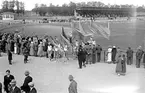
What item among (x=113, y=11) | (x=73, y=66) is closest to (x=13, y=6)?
(x=113, y=11)

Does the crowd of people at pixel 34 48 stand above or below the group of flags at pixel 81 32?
below

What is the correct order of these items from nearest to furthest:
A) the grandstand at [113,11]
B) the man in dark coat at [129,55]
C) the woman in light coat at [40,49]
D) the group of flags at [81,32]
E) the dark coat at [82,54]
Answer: the dark coat at [82,54] → the man in dark coat at [129,55] → the woman in light coat at [40,49] → the group of flags at [81,32] → the grandstand at [113,11]

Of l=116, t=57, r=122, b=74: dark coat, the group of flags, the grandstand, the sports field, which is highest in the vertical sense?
the grandstand

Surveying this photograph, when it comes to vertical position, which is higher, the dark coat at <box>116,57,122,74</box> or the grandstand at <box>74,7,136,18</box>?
the grandstand at <box>74,7,136,18</box>

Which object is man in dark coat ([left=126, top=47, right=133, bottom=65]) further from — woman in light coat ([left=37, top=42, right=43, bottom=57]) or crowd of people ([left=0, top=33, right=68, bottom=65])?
woman in light coat ([left=37, top=42, right=43, bottom=57])

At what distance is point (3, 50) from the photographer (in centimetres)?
2019

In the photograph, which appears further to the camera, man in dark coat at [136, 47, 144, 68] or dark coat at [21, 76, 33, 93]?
man in dark coat at [136, 47, 144, 68]

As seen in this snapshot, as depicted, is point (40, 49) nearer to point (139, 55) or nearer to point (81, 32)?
point (81, 32)

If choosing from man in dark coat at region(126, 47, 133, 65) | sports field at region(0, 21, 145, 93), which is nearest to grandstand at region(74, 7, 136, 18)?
man in dark coat at region(126, 47, 133, 65)

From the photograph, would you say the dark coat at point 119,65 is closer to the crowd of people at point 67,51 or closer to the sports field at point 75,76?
the sports field at point 75,76

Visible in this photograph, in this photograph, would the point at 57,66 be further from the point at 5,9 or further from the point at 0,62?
the point at 5,9

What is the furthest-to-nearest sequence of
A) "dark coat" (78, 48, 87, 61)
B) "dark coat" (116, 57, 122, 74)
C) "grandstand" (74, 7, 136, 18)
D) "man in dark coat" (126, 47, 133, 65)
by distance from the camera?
"grandstand" (74, 7, 136, 18), "man in dark coat" (126, 47, 133, 65), "dark coat" (78, 48, 87, 61), "dark coat" (116, 57, 122, 74)

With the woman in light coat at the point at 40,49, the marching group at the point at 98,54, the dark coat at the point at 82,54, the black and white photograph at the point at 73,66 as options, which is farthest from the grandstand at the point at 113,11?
the dark coat at the point at 82,54

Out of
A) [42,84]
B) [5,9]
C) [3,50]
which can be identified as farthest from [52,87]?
[5,9]
